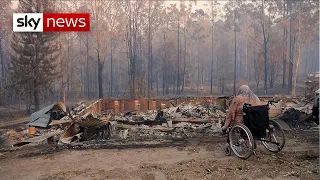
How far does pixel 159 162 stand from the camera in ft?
20.9

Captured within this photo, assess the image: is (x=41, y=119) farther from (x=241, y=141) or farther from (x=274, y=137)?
(x=274, y=137)

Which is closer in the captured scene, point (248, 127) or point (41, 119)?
point (248, 127)

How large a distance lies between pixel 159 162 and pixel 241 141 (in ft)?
6.24

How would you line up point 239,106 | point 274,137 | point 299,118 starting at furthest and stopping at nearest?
1. point 299,118
2. point 239,106
3. point 274,137

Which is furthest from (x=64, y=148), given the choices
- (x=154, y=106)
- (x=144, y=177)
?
(x=154, y=106)

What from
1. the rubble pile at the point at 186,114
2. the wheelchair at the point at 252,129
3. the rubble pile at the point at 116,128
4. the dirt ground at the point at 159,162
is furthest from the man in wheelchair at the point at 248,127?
the rubble pile at the point at 186,114

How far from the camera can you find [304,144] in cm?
763

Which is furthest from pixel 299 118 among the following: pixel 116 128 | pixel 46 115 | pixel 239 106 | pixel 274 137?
pixel 46 115

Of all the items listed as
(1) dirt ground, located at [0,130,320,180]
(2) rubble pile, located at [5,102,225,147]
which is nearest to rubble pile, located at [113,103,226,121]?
(2) rubble pile, located at [5,102,225,147]

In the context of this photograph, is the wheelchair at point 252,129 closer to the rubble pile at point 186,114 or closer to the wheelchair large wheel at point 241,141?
the wheelchair large wheel at point 241,141

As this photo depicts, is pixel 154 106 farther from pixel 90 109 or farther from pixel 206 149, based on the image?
pixel 206 149

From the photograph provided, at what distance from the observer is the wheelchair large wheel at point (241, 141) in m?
5.89

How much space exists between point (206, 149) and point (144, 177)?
2412mm

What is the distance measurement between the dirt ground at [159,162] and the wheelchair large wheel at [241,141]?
0.20 meters
